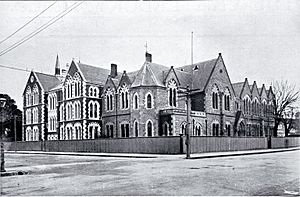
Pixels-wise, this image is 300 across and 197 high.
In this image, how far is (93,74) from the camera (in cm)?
4881

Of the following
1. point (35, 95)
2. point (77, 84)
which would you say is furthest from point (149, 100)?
point (35, 95)

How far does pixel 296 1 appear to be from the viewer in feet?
23.3

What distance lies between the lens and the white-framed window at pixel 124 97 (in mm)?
42062

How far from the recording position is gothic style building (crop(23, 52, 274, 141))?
128 feet

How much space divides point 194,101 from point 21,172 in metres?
31.1

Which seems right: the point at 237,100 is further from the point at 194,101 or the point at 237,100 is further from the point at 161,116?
the point at 161,116

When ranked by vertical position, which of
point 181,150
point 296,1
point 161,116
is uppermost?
point 296,1

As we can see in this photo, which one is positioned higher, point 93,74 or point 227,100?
point 93,74

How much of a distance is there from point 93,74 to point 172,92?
13274 millimetres

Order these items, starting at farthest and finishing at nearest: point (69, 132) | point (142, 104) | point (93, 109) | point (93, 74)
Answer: point (93, 74)
point (69, 132)
point (93, 109)
point (142, 104)

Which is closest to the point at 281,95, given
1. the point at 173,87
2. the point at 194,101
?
the point at 194,101

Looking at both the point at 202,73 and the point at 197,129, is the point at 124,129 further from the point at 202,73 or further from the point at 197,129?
the point at 202,73

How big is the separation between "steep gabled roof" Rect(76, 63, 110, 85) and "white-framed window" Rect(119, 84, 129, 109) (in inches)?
240

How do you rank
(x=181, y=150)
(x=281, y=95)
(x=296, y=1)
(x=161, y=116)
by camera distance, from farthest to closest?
(x=281, y=95), (x=161, y=116), (x=181, y=150), (x=296, y=1)
